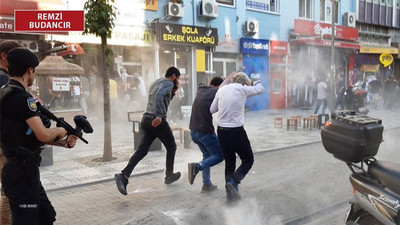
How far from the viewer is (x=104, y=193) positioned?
547cm

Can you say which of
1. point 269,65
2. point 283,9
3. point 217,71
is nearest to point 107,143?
point 217,71

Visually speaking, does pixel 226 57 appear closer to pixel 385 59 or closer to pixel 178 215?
pixel 385 59

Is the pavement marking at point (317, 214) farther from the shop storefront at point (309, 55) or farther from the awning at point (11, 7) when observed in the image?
the shop storefront at point (309, 55)

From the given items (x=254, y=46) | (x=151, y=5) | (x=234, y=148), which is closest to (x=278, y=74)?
(x=254, y=46)

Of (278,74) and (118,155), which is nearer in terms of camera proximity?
(118,155)

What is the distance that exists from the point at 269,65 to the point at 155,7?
22.4ft

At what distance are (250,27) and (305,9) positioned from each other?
5.05 meters

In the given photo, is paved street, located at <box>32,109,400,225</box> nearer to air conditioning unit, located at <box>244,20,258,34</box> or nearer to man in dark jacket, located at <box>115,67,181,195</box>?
man in dark jacket, located at <box>115,67,181,195</box>

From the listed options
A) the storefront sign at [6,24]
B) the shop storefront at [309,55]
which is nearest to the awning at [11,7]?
the storefront sign at [6,24]

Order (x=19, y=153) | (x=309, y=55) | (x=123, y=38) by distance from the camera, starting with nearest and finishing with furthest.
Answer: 1. (x=19, y=153)
2. (x=123, y=38)
3. (x=309, y=55)

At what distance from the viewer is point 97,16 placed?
22.9 feet

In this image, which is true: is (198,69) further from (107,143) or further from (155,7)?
(107,143)

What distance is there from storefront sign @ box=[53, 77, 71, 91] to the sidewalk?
1.62 meters

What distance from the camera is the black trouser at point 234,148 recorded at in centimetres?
480
